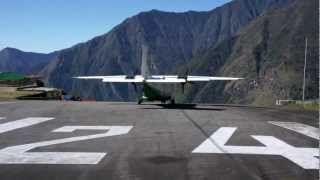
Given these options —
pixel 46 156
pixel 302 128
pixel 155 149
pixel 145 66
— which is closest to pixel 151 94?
pixel 145 66

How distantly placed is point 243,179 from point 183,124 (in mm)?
11890

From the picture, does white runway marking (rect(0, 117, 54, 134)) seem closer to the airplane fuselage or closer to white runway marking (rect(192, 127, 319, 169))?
white runway marking (rect(192, 127, 319, 169))

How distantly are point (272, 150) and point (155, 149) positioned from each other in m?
3.48

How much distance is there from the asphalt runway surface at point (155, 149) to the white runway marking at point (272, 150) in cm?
3

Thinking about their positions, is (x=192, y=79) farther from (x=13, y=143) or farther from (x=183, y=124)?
(x=13, y=143)

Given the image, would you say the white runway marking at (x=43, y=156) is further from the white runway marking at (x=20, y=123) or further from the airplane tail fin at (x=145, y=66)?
the airplane tail fin at (x=145, y=66)

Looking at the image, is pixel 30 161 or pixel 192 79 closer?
pixel 30 161

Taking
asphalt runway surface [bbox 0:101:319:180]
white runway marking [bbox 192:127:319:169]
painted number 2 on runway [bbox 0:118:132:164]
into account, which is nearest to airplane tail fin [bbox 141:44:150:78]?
asphalt runway surface [bbox 0:101:319:180]

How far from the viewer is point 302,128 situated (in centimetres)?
2398

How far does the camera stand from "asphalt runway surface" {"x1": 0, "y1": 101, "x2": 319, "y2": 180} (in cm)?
1284

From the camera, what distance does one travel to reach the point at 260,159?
48.8 feet

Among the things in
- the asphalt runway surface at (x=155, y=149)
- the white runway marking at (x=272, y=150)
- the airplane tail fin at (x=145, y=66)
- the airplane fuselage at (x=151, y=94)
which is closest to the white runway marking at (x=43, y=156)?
the asphalt runway surface at (x=155, y=149)

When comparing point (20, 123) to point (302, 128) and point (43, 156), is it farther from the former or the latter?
point (302, 128)

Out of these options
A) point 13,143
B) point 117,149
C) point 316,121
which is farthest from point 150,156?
point 316,121
